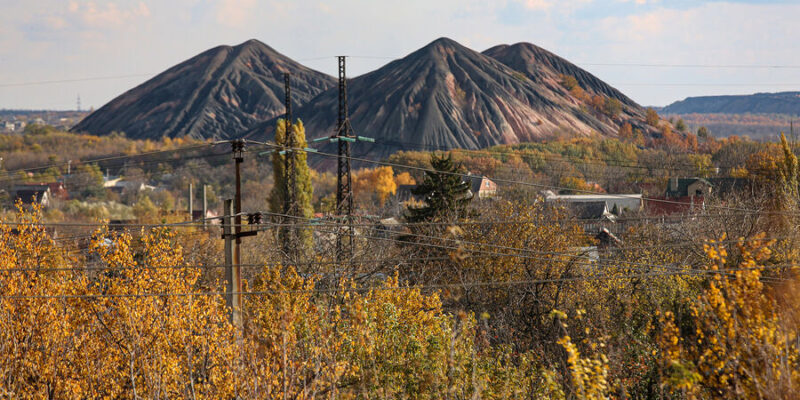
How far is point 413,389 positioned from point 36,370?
6.76 meters

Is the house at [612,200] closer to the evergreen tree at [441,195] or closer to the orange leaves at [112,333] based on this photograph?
the evergreen tree at [441,195]

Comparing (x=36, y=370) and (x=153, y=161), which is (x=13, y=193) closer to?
(x=153, y=161)

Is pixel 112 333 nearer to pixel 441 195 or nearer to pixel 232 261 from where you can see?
pixel 232 261

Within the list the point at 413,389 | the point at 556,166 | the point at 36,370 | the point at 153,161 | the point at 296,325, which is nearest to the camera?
the point at 413,389

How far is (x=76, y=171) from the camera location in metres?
125

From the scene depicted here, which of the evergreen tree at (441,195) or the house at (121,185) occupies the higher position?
the evergreen tree at (441,195)

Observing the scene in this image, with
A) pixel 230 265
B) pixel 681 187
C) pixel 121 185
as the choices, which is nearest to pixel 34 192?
pixel 121 185

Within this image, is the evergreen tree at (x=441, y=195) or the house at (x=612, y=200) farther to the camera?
the house at (x=612, y=200)

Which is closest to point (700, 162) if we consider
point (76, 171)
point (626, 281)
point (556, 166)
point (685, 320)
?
point (556, 166)

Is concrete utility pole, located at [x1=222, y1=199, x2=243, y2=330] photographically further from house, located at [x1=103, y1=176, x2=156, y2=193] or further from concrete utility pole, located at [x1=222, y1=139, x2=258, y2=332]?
house, located at [x1=103, y1=176, x2=156, y2=193]

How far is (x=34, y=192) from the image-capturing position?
8038cm

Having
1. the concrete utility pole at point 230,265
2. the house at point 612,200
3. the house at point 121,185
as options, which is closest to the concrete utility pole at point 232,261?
the concrete utility pole at point 230,265

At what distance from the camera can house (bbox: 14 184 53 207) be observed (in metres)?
80.4

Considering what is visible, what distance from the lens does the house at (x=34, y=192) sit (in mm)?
80375
